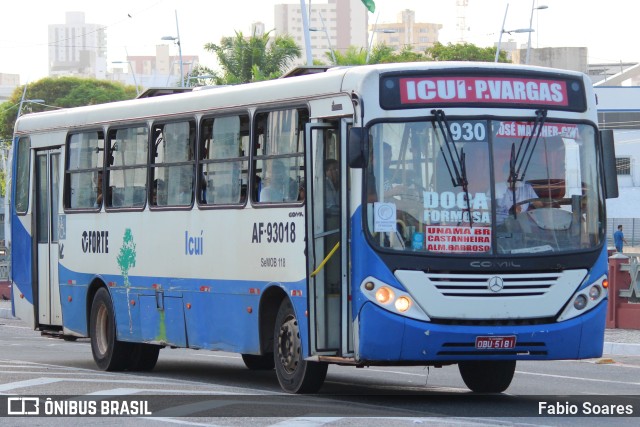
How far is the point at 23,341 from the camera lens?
26.2 metres

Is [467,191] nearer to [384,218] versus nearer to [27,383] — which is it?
[384,218]

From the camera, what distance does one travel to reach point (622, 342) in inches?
913

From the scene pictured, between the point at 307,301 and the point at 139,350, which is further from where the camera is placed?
the point at 139,350

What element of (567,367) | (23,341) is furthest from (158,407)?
(23,341)

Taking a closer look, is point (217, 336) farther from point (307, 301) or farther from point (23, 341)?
point (23, 341)

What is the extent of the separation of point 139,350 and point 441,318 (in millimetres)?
6572

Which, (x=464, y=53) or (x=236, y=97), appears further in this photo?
(x=464, y=53)

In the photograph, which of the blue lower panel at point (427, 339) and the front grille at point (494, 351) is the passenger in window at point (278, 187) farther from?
the front grille at point (494, 351)

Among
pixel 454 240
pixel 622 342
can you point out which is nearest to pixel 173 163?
pixel 454 240

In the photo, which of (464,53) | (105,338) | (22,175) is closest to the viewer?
(105,338)

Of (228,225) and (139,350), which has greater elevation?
(228,225)

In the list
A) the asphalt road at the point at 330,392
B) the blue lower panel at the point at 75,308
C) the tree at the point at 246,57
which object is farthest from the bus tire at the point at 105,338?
the tree at the point at 246,57

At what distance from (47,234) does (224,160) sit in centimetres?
504

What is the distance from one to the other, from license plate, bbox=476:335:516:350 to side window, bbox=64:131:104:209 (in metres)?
7.08
